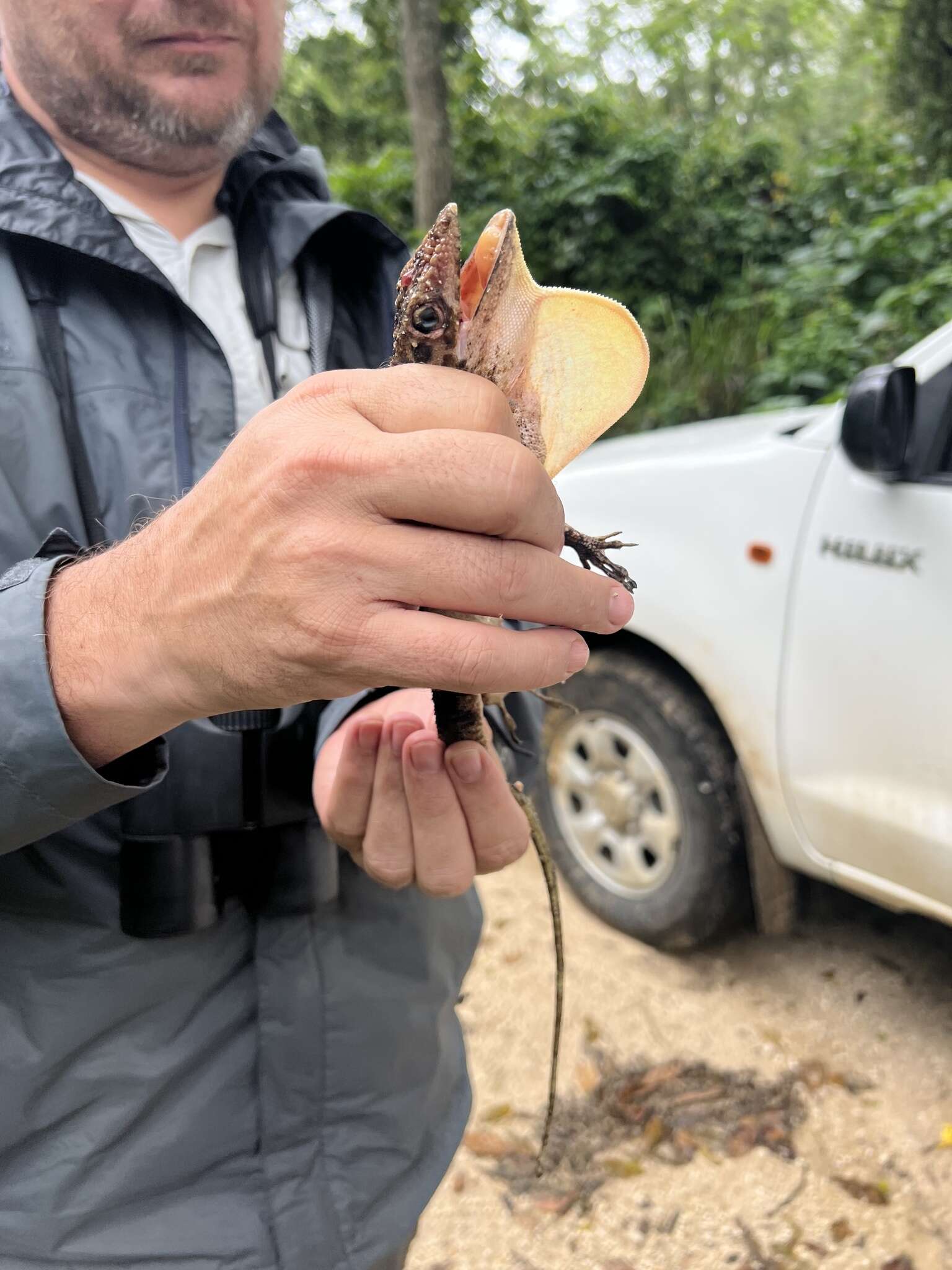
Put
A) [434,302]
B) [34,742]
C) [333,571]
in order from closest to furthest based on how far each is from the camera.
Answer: [333,571], [34,742], [434,302]

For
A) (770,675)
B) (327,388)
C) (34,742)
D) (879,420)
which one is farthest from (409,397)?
(770,675)

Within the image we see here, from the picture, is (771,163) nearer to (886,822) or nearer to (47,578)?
(886,822)

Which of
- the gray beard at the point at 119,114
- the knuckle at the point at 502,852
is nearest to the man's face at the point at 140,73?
the gray beard at the point at 119,114

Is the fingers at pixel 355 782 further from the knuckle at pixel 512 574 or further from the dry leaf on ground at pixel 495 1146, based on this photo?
the dry leaf on ground at pixel 495 1146

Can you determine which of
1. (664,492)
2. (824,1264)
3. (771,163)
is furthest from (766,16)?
(824,1264)

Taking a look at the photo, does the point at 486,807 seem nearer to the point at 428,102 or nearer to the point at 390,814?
the point at 390,814

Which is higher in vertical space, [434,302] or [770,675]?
[434,302]
